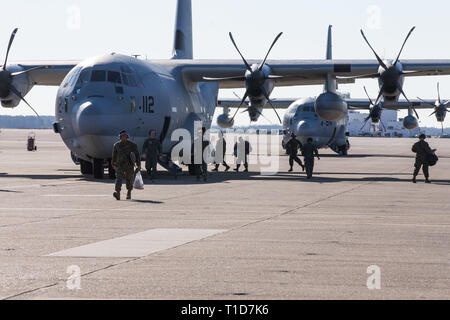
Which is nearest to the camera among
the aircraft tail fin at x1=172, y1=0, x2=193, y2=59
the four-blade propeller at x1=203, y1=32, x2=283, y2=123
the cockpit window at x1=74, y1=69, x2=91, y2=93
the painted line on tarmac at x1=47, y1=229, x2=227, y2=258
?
the painted line on tarmac at x1=47, y1=229, x2=227, y2=258

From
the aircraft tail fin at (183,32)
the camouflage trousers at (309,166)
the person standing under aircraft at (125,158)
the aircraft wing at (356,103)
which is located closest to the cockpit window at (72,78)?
the person standing under aircraft at (125,158)

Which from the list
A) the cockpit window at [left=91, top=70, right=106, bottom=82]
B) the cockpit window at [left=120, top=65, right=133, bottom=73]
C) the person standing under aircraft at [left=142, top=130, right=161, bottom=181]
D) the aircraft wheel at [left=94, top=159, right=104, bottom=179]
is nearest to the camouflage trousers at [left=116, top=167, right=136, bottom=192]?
the person standing under aircraft at [left=142, top=130, right=161, bottom=181]

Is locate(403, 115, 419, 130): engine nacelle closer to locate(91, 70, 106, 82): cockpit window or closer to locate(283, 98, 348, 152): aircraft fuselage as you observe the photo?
locate(283, 98, 348, 152): aircraft fuselage

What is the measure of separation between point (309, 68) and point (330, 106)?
1.74 meters

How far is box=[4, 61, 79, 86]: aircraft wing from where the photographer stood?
32156 millimetres

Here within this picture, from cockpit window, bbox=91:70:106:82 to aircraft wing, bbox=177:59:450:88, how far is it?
647 centimetres

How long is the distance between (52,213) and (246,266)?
23.3 ft

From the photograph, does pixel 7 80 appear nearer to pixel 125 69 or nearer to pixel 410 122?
pixel 125 69

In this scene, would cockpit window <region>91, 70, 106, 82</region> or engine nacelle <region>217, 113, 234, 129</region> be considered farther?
engine nacelle <region>217, 113, 234, 129</region>

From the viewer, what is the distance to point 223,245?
10.8 metres

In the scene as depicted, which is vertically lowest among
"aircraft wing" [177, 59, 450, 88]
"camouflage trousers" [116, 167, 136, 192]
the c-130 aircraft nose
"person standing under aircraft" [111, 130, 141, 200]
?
"camouflage trousers" [116, 167, 136, 192]

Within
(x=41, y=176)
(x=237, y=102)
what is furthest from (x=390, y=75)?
(x=237, y=102)
